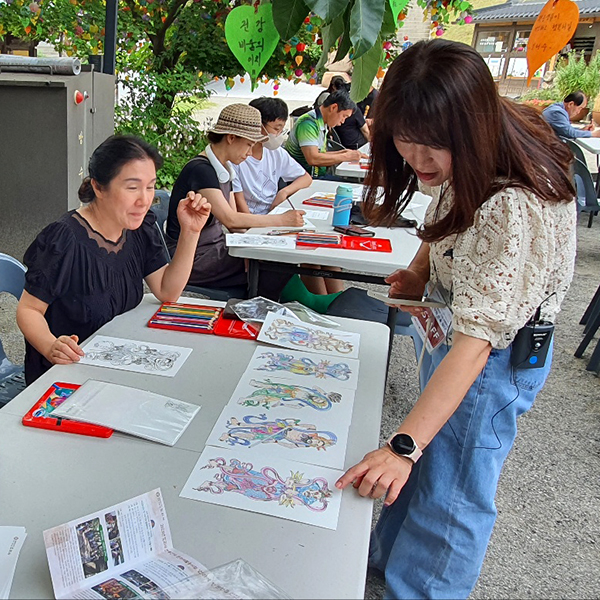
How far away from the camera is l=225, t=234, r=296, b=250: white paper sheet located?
241 centimetres

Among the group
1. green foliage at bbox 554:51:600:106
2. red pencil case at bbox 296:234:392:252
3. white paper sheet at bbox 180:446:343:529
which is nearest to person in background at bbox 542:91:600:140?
green foliage at bbox 554:51:600:106

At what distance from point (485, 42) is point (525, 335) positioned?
41.7ft

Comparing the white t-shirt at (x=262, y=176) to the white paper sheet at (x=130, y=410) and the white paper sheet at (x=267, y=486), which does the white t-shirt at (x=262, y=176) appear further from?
the white paper sheet at (x=267, y=486)

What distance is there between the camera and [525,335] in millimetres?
1203

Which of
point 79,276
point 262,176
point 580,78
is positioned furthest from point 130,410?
point 580,78

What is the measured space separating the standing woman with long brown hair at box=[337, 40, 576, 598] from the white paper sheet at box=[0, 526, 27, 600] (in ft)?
1.74

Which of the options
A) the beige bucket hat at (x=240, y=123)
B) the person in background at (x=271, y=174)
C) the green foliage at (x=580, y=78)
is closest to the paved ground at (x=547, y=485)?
the person in background at (x=271, y=174)

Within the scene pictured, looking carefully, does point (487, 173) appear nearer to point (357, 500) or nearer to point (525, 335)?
point (525, 335)

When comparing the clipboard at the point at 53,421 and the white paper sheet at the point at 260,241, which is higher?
the white paper sheet at the point at 260,241

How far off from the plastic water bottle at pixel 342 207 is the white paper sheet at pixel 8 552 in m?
2.17

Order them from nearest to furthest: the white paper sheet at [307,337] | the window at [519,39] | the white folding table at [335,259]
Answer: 1. the white paper sheet at [307,337]
2. the white folding table at [335,259]
3. the window at [519,39]

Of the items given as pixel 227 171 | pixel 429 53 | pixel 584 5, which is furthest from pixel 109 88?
pixel 584 5

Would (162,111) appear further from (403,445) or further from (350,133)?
(403,445)

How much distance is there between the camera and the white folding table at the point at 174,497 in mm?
868
